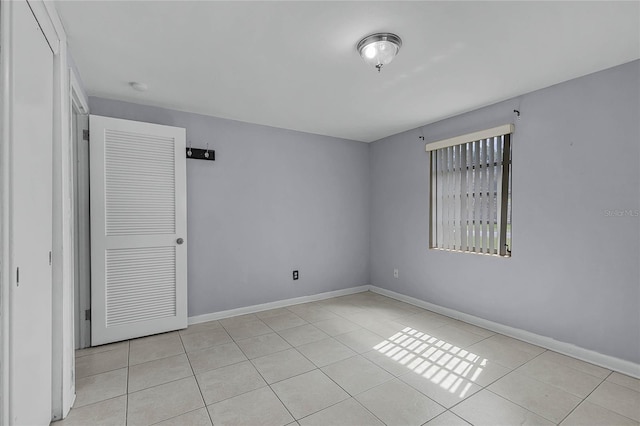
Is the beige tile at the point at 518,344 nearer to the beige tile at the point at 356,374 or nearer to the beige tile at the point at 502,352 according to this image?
the beige tile at the point at 502,352

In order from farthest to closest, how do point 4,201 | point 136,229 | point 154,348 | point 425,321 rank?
1. point 425,321
2. point 136,229
3. point 154,348
4. point 4,201

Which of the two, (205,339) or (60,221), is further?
(205,339)

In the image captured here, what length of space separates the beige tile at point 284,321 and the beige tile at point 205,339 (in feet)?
1.69

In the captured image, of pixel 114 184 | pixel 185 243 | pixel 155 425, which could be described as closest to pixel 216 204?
pixel 185 243

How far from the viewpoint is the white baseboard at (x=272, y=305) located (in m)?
3.55

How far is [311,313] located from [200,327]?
1303 millimetres

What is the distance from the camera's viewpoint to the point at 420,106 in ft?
10.8

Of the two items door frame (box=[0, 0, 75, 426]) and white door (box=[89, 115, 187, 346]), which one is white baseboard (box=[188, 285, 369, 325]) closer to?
white door (box=[89, 115, 187, 346])

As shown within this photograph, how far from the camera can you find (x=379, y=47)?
2.03m

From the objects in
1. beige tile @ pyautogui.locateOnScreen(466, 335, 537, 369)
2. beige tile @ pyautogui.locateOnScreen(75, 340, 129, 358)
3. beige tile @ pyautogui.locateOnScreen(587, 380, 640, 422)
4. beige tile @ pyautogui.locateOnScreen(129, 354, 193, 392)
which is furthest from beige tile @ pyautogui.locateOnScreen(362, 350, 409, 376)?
beige tile @ pyautogui.locateOnScreen(75, 340, 129, 358)

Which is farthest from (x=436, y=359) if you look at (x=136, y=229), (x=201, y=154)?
(x=201, y=154)

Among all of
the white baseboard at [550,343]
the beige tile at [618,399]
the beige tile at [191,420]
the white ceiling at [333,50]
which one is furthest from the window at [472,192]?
the beige tile at [191,420]

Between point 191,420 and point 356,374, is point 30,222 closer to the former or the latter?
point 191,420

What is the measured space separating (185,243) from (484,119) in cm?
353
